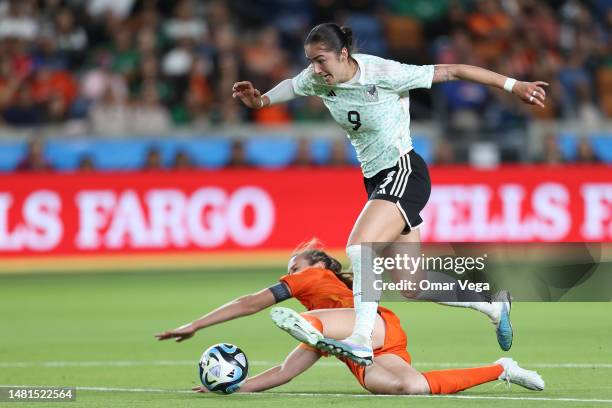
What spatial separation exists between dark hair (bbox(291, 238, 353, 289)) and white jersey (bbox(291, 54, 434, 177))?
57 centimetres

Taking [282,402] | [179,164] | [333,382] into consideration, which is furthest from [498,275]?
[179,164]

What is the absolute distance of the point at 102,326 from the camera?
1177cm

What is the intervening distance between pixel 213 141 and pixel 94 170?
174 cm

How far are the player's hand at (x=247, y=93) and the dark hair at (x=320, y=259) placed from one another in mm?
960

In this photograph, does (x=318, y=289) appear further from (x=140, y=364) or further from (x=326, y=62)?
(x=140, y=364)

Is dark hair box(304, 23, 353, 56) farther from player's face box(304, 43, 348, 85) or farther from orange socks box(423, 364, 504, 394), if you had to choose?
orange socks box(423, 364, 504, 394)

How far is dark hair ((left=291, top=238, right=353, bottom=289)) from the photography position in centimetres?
796

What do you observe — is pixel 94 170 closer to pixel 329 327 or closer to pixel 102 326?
pixel 102 326

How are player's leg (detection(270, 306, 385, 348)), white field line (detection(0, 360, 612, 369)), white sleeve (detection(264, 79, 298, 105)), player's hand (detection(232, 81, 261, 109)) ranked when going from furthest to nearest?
1. white field line (detection(0, 360, 612, 369))
2. white sleeve (detection(264, 79, 298, 105))
3. player's hand (detection(232, 81, 261, 109))
4. player's leg (detection(270, 306, 385, 348))

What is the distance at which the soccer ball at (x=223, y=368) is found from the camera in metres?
7.52

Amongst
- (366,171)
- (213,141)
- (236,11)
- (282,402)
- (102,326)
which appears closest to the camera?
(282,402)

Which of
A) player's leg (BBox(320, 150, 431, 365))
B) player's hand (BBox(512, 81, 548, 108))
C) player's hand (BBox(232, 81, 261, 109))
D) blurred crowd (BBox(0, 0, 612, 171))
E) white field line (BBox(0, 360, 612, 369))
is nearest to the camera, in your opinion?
player's leg (BBox(320, 150, 431, 365))

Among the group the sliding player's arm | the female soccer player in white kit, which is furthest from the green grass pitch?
the female soccer player in white kit

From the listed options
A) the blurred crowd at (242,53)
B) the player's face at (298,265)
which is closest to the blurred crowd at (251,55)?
the blurred crowd at (242,53)
